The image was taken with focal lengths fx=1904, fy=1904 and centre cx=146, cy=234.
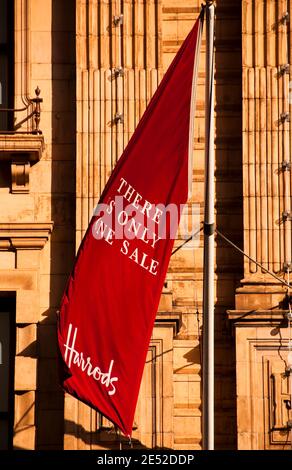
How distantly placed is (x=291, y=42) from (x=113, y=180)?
19.7 ft

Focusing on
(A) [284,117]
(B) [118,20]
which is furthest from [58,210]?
(A) [284,117]

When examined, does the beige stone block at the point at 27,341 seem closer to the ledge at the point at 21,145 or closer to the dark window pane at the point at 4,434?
the dark window pane at the point at 4,434

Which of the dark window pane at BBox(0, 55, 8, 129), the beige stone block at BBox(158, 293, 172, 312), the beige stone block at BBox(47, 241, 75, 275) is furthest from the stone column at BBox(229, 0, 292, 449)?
the dark window pane at BBox(0, 55, 8, 129)

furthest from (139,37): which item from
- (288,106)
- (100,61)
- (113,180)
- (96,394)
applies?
(96,394)

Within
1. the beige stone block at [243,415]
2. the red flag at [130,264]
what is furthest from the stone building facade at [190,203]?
the red flag at [130,264]

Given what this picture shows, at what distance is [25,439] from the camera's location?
3033cm

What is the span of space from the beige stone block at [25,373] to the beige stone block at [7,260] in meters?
1.57

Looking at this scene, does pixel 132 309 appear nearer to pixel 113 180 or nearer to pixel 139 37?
pixel 113 180

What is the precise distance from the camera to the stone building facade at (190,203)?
98.9 ft

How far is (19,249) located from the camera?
1224 inches

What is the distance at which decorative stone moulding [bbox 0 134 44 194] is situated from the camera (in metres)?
30.9

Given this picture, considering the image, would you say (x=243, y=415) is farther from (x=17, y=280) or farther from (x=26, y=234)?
(x=26, y=234)

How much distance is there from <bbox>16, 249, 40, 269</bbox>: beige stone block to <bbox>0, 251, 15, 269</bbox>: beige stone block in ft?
0.32

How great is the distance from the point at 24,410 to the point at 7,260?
8.21 ft
